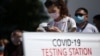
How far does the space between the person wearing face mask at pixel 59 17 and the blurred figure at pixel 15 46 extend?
53cm

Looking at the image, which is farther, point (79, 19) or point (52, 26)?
point (79, 19)

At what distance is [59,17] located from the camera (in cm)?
533

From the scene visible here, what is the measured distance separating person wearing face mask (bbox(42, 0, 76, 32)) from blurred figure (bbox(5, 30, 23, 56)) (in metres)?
0.53

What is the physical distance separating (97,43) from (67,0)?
1960mm

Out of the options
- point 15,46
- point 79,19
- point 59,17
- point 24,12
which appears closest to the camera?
point 15,46

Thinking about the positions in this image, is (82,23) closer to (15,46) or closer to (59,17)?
(59,17)

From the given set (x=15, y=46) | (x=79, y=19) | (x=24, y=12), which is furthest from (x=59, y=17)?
(x=24, y=12)

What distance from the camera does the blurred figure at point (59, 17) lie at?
17.2ft

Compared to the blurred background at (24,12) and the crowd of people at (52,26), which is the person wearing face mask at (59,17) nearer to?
the crowd of people at (52,26)

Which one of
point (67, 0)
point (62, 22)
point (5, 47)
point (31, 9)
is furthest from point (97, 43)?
point (31, 9)

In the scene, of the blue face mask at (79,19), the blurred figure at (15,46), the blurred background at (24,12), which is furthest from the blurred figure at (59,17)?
the blurred background at (24,12)

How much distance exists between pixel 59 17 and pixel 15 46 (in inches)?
34.1

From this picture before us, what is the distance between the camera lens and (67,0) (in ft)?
21.4

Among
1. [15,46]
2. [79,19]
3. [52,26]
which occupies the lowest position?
[15,46]
